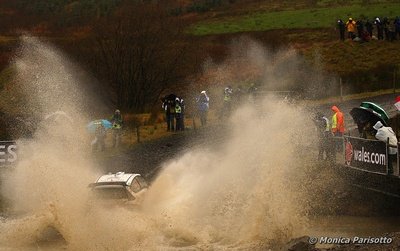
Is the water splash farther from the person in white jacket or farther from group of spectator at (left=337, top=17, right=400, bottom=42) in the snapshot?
group of spectator at (left=337, top=17, right=400, bottom=42)

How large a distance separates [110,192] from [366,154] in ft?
23.1

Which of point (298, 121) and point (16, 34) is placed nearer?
point (298, 121)

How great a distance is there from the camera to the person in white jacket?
1823cm

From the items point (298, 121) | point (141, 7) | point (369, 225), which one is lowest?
point (369, 225)

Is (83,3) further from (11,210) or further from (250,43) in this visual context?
(11,210)

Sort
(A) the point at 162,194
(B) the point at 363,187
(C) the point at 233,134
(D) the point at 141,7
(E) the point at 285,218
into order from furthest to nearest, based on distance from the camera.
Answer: (D) the point at 141,7 < (C) the point at 233,134 < (A) the point at 162,194 < (B) the point at 363,187 < (E) the point at 285,218

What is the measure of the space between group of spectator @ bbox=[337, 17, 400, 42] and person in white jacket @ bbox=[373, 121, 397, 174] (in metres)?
35.0

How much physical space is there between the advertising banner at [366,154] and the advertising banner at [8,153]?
11434mm

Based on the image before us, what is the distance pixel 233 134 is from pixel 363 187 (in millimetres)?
11201

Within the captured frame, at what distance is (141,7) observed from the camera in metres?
48.8

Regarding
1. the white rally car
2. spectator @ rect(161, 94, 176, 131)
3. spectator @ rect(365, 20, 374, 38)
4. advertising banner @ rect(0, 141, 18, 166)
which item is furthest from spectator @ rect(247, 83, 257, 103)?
spectator @ rect(365, 20, 374, 38)

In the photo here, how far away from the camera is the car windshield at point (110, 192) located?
19484 mm

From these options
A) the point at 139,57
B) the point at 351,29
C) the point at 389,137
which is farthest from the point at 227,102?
the point at 351,29

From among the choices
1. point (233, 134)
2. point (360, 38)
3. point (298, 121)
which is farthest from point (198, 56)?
point (298, 121)
